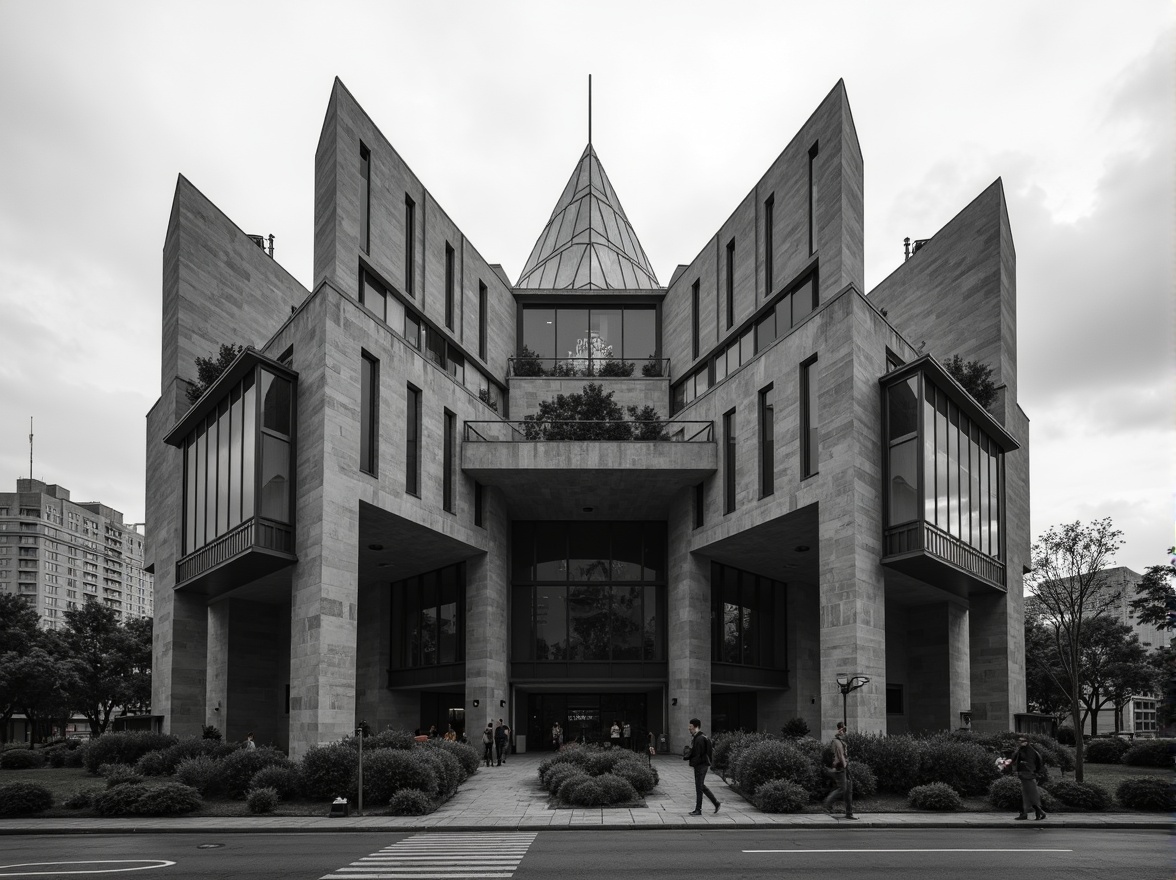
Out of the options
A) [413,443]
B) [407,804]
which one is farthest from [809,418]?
[407,804]

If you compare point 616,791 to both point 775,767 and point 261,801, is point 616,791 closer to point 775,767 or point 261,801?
point 775,767

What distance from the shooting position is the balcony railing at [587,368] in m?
47.3

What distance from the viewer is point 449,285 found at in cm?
4188

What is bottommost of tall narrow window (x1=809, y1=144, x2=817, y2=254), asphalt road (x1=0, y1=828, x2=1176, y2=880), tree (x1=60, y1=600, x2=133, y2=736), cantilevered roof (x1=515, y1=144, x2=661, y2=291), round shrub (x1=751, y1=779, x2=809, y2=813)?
tree (x1=60, y1=600, x2=133, y2=736)

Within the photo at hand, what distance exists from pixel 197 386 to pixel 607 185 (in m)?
43.4

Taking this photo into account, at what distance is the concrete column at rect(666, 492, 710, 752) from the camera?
124ft

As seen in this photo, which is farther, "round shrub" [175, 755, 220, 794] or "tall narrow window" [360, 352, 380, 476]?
"tall narrow window" [360, 352, 380, 476]

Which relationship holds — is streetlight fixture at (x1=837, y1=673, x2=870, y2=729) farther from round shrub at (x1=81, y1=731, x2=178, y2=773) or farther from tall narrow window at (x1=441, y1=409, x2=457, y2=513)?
round shrub at (x1=81, y1=731, x2=178, y2=773)

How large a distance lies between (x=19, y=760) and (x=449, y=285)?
2477 cm

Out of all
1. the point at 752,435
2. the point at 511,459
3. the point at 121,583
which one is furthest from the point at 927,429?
the point at 121,583

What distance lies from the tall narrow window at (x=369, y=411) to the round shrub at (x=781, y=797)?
16440 mm

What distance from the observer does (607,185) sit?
73.9 meters

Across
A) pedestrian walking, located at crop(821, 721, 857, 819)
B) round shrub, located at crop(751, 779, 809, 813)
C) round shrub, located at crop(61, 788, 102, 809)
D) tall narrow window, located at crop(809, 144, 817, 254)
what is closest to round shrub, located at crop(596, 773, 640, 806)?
round shrub, located at crop(751, 779, 809, 813)

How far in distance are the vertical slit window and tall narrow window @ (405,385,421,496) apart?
50.1ft
